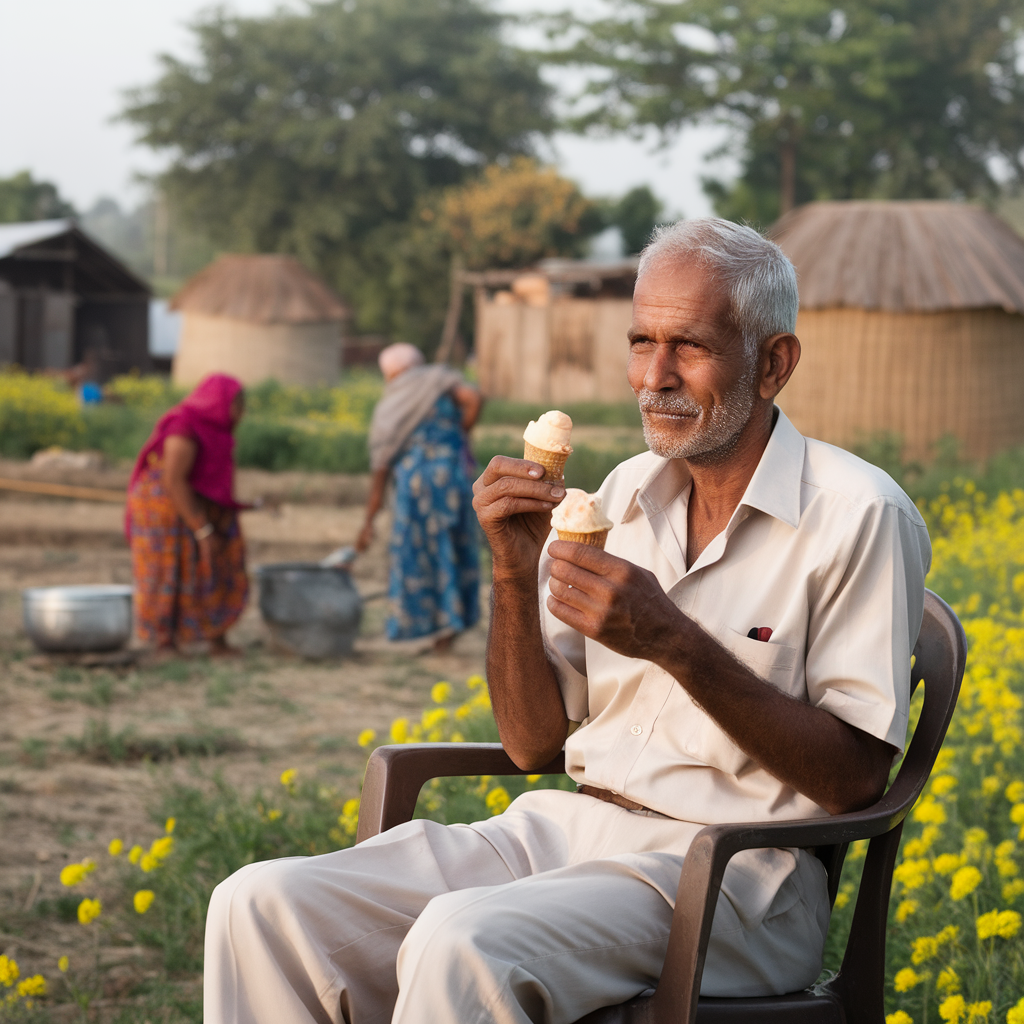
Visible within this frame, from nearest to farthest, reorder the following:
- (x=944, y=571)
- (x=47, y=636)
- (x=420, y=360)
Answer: (x=944, y=571) → (x=47, y=636) → (x=420, y=360)

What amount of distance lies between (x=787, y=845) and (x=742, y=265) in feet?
3.04

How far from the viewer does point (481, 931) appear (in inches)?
68.7

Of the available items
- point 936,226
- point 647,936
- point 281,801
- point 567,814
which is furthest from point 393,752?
point 936,226

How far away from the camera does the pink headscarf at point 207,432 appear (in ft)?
22.6

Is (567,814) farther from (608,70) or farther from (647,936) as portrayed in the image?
(608,70)

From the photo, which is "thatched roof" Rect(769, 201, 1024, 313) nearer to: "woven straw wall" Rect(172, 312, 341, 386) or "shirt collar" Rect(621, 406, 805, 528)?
"shirt collar" Rect(621, 406, 805, 528)

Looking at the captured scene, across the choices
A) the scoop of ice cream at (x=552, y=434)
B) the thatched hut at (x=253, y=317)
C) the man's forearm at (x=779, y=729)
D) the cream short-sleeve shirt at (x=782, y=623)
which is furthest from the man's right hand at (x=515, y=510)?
the thatched hut at (x=253, y=317)

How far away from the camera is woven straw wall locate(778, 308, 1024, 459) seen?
45.1 feet

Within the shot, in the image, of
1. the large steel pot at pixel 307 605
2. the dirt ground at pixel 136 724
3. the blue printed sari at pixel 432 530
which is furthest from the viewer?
the blue printed sari at pixel 432 530

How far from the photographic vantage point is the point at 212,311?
2648 cm

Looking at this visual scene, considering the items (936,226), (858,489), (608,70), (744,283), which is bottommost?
Result: (858,489)

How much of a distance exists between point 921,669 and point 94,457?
1405 cm

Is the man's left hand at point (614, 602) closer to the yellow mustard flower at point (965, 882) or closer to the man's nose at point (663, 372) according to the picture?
the man's nose at point (663, 372)

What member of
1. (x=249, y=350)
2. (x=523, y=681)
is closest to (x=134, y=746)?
(x=523, y=681)
